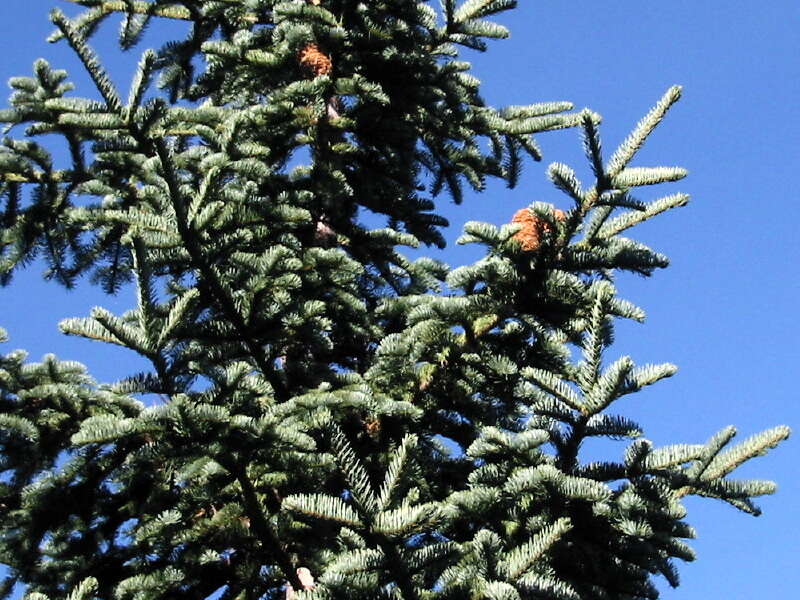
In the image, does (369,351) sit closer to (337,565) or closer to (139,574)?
(139,574)

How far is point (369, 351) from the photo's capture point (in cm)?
594

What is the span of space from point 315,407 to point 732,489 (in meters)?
1.73

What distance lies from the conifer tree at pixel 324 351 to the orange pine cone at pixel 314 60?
0.02 meters

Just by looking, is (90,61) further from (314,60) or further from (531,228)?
(314,60)

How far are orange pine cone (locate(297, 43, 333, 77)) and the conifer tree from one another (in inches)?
0.7

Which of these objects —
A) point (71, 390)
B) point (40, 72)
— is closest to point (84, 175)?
point (40, 72)

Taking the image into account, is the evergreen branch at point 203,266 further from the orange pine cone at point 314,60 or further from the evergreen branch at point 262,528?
the orange pine cone at point 314,60

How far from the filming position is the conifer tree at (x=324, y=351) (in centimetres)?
375

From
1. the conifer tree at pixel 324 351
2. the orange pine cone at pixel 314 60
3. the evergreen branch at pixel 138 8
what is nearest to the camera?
the conifer tree at pixel 324 351

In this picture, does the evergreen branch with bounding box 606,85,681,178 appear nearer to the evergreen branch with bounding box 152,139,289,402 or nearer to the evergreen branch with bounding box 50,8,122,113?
the evergreen branch with bounding box 152,139,289,402

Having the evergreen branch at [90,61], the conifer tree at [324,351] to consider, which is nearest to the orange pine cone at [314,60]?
the conifer tree at [324,351]

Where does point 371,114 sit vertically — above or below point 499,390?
above

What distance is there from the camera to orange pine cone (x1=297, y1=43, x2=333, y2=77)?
6.09 meters

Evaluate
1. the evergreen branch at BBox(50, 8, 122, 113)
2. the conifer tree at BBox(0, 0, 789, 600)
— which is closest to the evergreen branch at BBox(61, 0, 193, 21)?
the conifer tree at BBox(0, 0, 789, 600)
